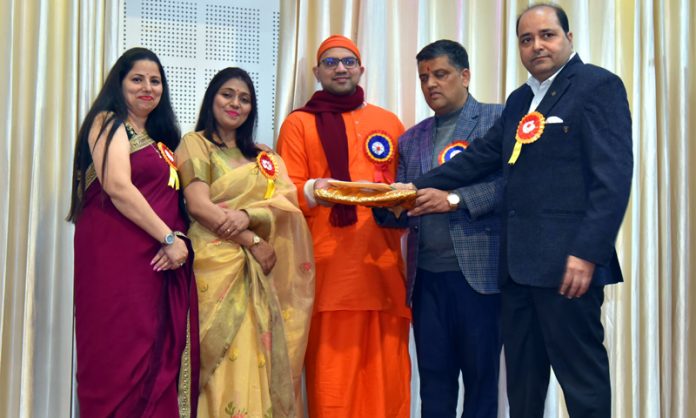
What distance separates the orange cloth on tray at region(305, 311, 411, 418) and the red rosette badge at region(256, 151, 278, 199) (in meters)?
0.57

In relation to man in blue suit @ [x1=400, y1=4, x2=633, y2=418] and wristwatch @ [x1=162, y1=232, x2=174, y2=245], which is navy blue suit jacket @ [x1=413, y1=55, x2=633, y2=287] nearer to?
man in blue suit @ [x1=400, y1=4, x2=633, y2=418]

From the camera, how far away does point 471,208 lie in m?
2.55

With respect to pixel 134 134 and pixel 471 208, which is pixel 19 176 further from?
pixel 471 208

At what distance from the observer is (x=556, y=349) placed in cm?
212

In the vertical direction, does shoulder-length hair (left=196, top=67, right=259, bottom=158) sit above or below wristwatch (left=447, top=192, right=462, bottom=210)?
above

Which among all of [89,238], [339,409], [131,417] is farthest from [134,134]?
[339,409]

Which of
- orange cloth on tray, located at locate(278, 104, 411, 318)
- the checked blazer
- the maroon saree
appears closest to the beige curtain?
the maroon saree

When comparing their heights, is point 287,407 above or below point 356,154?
below

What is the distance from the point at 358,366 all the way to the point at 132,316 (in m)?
0.98

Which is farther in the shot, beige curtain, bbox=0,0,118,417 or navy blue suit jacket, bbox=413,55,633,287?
beige curtain, bbox=0,0,118,417

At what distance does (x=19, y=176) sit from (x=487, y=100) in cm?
229

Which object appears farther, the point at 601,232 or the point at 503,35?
the point at 503,35

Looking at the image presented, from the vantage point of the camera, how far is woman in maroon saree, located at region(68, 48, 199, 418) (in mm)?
2330

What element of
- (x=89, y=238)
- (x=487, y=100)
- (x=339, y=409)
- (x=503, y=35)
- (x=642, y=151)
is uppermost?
(x=503, y=35)
